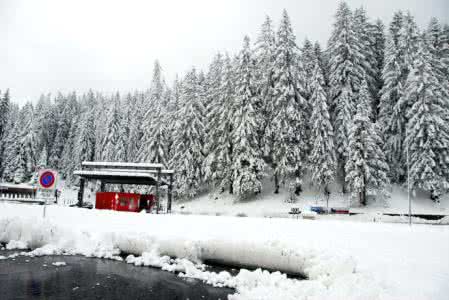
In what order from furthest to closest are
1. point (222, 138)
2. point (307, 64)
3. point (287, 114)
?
point (307, 64), point (222, 138), point (287, 114)

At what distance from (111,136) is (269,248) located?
168ft

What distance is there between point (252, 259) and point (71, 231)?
8342 mm

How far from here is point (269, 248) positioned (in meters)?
12.3

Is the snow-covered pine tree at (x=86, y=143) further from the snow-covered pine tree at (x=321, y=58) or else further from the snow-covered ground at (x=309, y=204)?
the snow-covered pine tree at (x=321, y=58)

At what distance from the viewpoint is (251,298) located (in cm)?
908

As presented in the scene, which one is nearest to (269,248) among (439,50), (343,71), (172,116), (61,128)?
(343,71)

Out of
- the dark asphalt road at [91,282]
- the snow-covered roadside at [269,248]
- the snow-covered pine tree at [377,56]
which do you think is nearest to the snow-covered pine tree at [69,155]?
the snow-covered roadside at [269,248]

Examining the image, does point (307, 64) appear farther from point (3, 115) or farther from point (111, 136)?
point (3, 115)

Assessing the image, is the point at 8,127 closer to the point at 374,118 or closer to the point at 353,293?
the point at 374,118

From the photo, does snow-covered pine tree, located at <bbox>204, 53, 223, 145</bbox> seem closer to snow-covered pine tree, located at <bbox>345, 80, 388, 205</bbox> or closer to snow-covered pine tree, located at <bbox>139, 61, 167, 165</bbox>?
snow-covered pine tree, located at <bbox>139, 61, 167, 165</bbox>

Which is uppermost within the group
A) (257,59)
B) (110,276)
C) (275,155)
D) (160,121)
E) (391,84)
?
(257,59)

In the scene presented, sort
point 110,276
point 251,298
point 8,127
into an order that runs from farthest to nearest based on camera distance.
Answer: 1. point 8,127
2. point 110,276
3. point 251,298

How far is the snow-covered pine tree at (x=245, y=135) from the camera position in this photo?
3600 centimetres

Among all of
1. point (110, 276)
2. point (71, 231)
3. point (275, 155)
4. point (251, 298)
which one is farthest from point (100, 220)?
point (275, 155)
